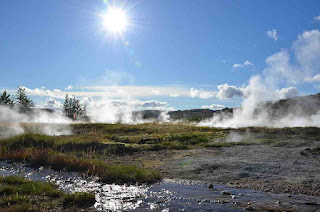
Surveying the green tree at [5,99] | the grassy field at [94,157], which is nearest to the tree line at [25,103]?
the green tree at [5,99]

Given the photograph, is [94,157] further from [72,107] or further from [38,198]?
[72,107]

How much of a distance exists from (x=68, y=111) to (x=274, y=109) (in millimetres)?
77045

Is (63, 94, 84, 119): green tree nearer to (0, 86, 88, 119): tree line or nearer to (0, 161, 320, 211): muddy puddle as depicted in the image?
(0, 86, 88, 119): tree line

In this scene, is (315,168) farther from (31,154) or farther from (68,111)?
(68,111)

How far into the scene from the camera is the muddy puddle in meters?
7.67

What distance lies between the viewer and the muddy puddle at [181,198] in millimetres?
7668

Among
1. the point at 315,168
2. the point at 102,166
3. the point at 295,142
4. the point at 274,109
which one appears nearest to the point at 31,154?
the point at 102,166

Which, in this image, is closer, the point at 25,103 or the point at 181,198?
the point at 181,198

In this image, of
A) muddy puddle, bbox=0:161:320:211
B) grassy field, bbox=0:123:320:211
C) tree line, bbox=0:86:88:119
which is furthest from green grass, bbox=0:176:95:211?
tree line, bbox=0:86:88:119

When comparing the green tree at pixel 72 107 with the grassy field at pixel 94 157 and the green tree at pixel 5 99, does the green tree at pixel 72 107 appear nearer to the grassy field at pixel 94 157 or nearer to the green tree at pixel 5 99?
the green tree at pixel 5 99

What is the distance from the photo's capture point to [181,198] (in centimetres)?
864

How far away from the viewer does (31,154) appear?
15.6 meters

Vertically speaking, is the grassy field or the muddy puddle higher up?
the grassy field

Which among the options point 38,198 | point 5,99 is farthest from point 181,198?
point 5,99
